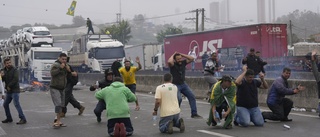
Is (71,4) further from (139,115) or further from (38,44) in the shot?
(139,115)

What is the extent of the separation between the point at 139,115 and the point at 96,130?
330 centimetres

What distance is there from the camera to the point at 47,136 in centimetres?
1187

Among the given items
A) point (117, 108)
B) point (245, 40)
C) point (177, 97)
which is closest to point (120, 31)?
point (245, 40)

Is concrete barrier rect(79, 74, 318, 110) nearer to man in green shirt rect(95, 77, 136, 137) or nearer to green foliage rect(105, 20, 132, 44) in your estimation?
man in green shirt rect(95, 77, 136, 137)

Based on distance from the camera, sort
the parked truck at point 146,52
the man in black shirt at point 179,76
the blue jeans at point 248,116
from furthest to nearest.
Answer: the parked truck at point 146,52 → the man in black shirt at point 179,76 → the blue jeans at point 248,116

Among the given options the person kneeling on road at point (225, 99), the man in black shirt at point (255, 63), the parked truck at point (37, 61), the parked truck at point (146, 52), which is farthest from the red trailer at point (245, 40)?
the person kneeling on road at point (225, 99)

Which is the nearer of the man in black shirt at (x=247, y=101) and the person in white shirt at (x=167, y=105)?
the person in white shirt at (x=167, y=105)

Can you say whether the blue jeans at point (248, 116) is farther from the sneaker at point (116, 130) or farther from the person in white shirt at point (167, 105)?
the sneaker at point (116, 130)

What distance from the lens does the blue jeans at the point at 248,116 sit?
1238cm

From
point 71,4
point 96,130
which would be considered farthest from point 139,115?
point 71,4

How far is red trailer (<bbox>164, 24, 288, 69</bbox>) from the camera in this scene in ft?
111

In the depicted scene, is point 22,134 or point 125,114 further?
point 22,134

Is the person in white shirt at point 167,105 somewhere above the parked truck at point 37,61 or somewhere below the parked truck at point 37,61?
below

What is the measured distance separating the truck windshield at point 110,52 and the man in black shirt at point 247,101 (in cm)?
3020
